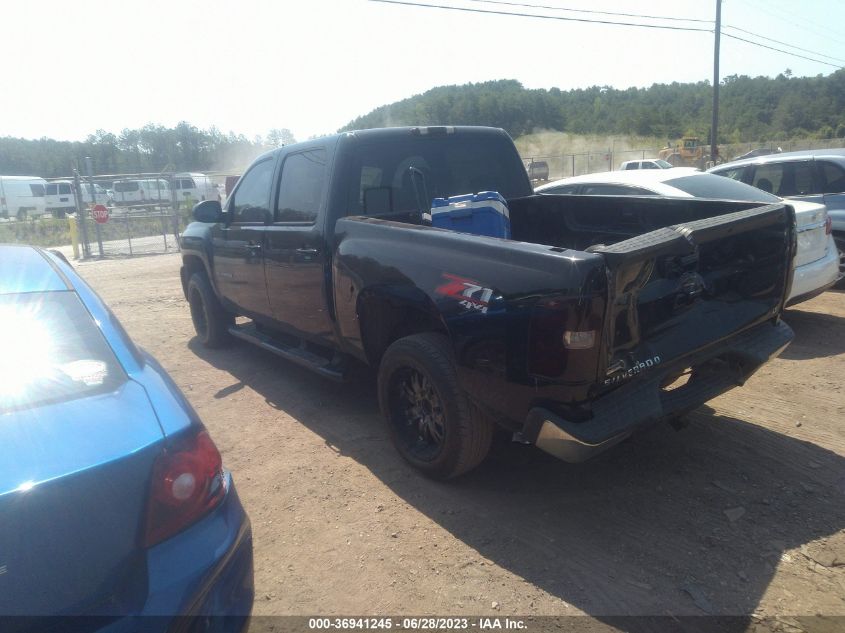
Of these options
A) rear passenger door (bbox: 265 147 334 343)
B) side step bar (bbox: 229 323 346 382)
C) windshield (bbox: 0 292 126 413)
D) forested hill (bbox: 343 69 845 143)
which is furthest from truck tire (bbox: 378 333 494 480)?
forested hill (bbox: 343 69 845 143)

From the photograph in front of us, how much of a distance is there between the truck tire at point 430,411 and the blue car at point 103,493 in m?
1.36

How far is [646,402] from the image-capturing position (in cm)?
302

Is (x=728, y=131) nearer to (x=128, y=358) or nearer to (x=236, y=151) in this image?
(x=236, y=151)

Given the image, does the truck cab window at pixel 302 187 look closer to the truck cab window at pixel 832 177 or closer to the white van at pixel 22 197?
the truck cab window at pixel 832 177

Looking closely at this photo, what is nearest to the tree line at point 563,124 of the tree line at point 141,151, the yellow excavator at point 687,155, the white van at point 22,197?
the tree line at point 141,151

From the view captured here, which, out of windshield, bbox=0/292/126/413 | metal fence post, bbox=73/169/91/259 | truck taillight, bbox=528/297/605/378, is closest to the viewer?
windshield, bbox=0/292/126/413

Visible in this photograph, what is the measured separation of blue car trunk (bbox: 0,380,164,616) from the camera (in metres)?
1.68

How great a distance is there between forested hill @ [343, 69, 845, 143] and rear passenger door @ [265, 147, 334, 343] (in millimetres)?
41877

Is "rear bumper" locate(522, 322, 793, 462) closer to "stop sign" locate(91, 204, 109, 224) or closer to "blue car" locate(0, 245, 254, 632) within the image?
"blue car" locate(0, 245, 254, 632)

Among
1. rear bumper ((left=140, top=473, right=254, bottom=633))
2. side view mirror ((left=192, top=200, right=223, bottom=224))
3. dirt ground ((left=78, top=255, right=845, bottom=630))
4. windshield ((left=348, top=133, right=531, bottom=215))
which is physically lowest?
dirt ground ((left=78, top=255, right=845, bottom=630))

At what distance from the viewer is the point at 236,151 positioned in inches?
2453

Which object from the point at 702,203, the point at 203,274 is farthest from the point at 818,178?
the point at 203,274

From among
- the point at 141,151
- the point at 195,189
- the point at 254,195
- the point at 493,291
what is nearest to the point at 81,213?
the point at 254,195

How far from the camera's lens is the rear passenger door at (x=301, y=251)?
459 cm
